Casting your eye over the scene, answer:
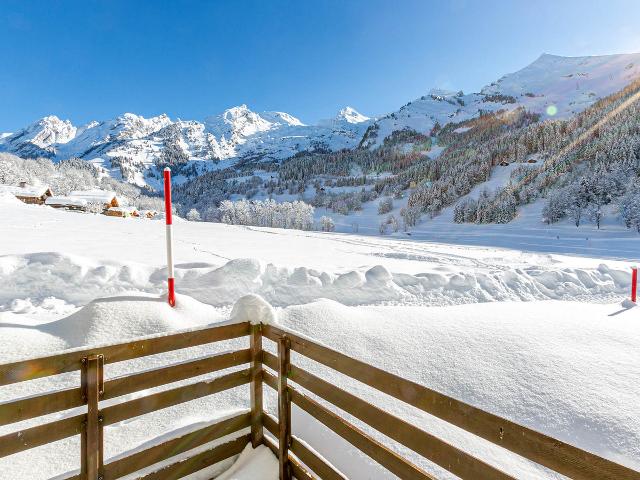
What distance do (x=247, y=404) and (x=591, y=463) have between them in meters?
2.94

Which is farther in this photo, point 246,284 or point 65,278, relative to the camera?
point 246,284

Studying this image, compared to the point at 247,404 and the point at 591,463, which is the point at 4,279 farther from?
the point at 591,463

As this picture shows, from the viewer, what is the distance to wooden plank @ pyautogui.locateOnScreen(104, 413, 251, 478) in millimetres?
2338

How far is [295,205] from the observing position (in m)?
77.3

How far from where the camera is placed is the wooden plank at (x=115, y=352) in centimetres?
194

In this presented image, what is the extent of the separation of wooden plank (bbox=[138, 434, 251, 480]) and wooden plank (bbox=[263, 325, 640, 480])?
4.20 ft

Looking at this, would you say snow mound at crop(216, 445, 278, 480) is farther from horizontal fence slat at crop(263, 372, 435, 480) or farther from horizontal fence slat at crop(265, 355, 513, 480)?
horizontal fence slat at crop(265, 355, 513, 480)

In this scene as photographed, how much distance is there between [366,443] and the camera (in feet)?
7.11

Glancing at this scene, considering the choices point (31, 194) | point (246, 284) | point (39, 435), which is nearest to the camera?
point (39, 435)

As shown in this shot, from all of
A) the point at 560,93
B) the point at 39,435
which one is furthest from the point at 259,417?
the point at 560,93

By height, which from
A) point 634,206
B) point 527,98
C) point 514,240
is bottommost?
point 514,240

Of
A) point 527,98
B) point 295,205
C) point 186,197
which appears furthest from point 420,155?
point 186,197

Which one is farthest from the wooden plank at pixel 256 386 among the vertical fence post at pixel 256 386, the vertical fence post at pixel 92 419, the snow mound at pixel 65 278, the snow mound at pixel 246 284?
the snow mound at pixel 65 278

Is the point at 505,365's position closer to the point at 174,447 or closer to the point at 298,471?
the point at 298,471
